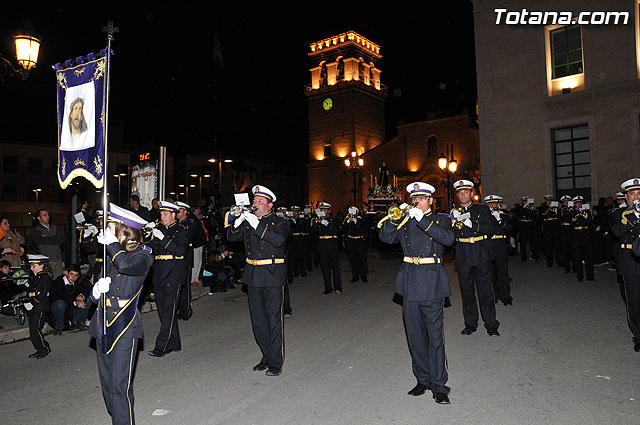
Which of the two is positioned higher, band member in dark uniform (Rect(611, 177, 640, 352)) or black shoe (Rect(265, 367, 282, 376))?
band member in dark uniform (Rect(611, 177, 640, 352))

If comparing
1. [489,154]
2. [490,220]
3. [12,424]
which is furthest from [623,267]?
[489,154]

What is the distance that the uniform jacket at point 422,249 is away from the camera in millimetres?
5152

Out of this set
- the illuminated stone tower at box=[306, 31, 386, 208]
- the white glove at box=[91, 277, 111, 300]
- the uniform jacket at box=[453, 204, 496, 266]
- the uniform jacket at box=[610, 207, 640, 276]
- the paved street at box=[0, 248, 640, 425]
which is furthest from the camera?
the illuminated stone tower at box=[306, 31, 386, 208]

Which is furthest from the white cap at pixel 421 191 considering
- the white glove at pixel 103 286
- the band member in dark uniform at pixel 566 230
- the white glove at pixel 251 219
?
the band member in dark uniform at pixel 566 230

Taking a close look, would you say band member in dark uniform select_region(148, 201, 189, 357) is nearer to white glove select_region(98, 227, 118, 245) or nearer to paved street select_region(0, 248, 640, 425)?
paved street select_region(0, 248, 640, 425)

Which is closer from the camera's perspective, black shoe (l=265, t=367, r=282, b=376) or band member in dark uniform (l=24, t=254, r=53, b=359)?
black shoe (l=265, t=367, r=282, b=376)

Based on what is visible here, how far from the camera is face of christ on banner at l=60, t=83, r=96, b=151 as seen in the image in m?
4.83

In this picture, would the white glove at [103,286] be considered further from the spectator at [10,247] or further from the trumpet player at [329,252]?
the trumpet player at [329,252]

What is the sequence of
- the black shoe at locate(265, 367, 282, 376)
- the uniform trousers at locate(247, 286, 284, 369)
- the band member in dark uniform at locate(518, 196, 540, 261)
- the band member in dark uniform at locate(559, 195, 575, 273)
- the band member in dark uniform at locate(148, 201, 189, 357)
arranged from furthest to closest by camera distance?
1. the band member in dark uniform at locate(518, 196, 540, 261)
2. the band member in dark uniform at locate(559, 195, 575, 273)
3. the band member in dark uniform at locate(148, 201, 189, 357)
4. the uniform trousers at locate(247, 286, 284, 369)
5. the black shoe at locate(265, 367, 282, 376)

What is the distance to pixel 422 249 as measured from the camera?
5.38m

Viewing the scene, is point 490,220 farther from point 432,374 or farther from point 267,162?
point 267,162

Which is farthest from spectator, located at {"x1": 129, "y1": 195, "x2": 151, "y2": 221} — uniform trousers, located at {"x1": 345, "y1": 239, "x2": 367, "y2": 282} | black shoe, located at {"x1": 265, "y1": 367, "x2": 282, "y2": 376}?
black shoe, located at {"x1": 265, "y1": 367, "x2": 282, "y2": 376}

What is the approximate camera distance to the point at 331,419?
4430 mm

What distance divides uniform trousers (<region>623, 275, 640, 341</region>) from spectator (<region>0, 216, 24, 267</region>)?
36.3 feet
